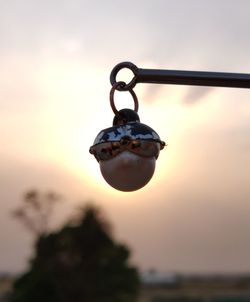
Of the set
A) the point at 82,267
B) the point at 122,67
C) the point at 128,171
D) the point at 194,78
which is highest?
the point at 82,267

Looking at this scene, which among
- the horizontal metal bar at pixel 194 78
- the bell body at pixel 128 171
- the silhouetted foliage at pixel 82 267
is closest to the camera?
the horizontal metal bar at pixel 194 78

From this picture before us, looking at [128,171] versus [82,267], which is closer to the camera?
[128,171]

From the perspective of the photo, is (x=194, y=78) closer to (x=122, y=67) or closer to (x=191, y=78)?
(x=191, y=78)

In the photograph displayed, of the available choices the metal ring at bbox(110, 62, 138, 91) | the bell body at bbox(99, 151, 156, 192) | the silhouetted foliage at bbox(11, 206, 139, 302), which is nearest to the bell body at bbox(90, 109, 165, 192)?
the bell body at bbox(99, 151, 156, 192)

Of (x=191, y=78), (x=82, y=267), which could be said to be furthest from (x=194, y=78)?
(x=82, y=267)

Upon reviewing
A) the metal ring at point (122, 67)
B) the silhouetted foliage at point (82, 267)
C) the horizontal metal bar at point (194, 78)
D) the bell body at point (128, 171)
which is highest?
the silhouetted foliage at point (82, 267)

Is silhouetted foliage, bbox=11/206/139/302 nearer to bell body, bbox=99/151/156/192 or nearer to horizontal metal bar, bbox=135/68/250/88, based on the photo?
bell body, bbox=99/151/156/192

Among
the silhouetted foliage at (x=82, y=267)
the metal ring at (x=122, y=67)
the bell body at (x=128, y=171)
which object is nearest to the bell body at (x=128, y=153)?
the bell body at (x=128, y=171)

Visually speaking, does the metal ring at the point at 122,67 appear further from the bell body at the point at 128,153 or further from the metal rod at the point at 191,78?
the bell body at the point at 128,153
